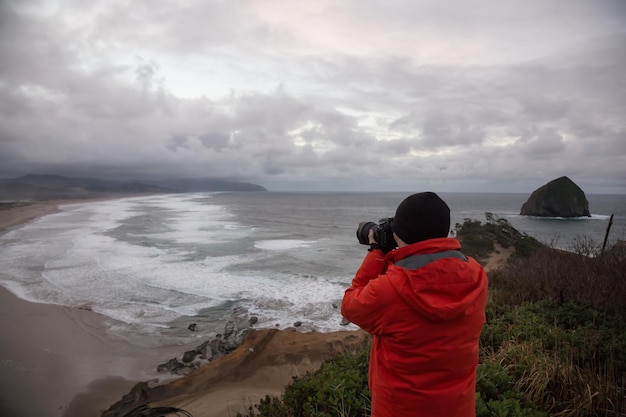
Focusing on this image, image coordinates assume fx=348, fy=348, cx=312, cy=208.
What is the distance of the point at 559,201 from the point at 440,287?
73863mm

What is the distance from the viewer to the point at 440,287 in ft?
5.43

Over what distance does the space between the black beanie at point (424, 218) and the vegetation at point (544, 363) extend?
2.44 m

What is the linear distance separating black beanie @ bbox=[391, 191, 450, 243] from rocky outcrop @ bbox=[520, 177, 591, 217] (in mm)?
72697

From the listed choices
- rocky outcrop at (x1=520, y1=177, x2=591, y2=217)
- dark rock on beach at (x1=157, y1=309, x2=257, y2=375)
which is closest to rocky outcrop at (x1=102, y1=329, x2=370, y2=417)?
dark rock on beach at (x1=157, y1=309, x2=257, y2=375)

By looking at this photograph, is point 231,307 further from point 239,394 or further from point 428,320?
point 428,320

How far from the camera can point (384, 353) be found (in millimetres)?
1892

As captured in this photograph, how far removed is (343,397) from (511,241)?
2230 centimetres

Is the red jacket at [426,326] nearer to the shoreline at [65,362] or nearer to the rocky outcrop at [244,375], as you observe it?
the rocky outcrop at [244,375]

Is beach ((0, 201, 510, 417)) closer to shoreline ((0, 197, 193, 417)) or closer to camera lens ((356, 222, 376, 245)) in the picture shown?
shoreline ((0, 197, 193, 417))

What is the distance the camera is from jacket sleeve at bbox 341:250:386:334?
5.84ft

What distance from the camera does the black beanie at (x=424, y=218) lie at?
5.95 ft

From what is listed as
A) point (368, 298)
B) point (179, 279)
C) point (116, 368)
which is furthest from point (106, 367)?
point (368, 298)

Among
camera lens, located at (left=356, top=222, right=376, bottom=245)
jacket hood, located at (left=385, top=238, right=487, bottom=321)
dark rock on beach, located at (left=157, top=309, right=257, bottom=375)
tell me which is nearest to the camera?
jacket hood, located at (left=385, top=238, right=487, bottom=321)

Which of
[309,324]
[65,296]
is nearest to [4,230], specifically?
[65,296]
